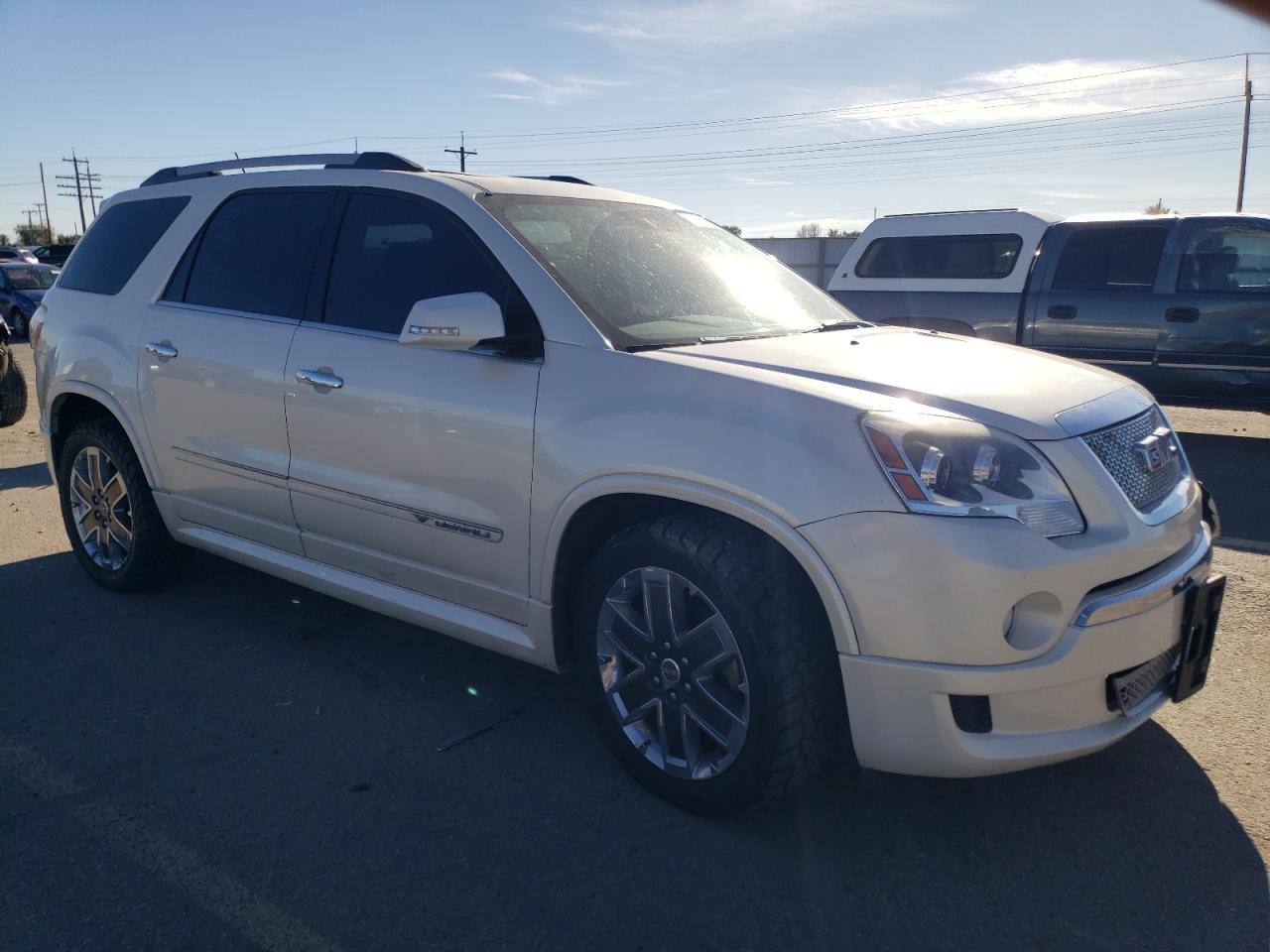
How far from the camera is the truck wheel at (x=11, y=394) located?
8009 millimetres

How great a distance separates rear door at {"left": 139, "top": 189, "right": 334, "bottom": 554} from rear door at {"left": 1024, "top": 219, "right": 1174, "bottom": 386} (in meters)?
6.99

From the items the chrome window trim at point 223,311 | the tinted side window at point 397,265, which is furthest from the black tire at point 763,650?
the chrome window trim at point 223,311

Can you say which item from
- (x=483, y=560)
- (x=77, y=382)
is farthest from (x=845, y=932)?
(x=77, y=382)

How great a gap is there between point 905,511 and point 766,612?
0.47 m

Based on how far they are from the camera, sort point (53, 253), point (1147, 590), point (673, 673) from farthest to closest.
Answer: point (53, 253) < point (673, 673) < point (1147, 590)

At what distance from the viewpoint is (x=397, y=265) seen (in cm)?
371

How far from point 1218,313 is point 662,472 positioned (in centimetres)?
740

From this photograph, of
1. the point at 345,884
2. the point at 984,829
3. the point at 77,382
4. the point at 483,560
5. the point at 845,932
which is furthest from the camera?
the point at 77,382

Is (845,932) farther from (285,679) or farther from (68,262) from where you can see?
(68,262)

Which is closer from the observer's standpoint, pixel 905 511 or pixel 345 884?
pixel 905 511

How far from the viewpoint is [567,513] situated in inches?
119

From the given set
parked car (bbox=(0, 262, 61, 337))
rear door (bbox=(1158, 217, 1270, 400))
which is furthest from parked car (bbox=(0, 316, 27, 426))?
parked car (bbox=(0, 262, 61, 337))

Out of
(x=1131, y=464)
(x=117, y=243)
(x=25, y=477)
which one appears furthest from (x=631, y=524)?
(x=25, y=477)

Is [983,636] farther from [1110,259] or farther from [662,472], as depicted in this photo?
[1110,259]
